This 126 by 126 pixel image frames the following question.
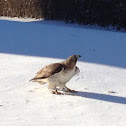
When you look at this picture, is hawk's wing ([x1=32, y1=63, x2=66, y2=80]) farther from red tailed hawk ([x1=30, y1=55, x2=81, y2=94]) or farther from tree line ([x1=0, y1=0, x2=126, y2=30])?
tree line ([x1=0, y1=0, x2=126, y2=30])

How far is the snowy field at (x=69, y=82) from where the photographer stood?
159 inches

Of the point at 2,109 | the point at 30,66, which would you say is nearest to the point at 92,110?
the point at 2,109

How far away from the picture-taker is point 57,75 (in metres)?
4.71

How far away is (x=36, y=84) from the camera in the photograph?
17.1 feet

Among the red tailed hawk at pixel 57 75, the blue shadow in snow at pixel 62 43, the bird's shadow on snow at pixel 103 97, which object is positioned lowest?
the blue shadow in snow at pixel 62 43

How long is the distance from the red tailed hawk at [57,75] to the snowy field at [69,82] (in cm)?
13

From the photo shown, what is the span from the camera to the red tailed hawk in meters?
4.71

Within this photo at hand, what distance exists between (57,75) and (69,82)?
2.08 feet

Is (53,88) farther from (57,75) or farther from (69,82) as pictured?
(69,82)

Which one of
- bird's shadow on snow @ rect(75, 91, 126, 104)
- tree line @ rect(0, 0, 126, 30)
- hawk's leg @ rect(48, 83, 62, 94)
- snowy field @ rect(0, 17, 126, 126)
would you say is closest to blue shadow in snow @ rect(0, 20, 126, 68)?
snowy field @ rect(0, 17, 126, 126)

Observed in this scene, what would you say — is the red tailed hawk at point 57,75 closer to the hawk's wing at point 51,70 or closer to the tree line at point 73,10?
the hawk's wing at point 51,70

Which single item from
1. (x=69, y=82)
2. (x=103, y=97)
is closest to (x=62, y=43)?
(x=69, y=82)

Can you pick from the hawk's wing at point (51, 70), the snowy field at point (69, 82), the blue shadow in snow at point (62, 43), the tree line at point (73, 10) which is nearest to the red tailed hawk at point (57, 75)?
the hawk's wing at point (51, 70)

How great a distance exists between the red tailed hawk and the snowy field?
128 mm
